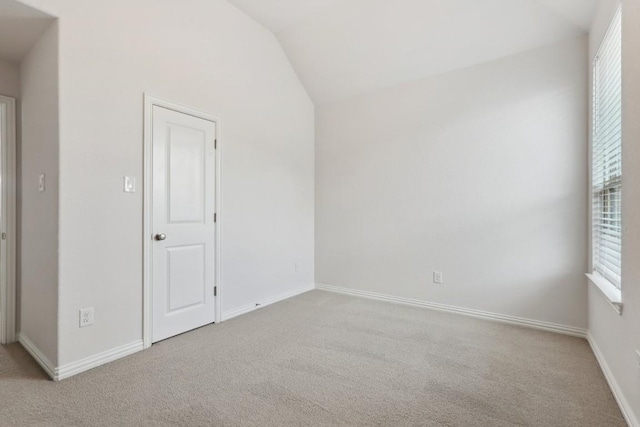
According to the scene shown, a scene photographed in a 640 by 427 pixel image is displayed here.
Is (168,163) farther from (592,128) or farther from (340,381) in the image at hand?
(592,128)

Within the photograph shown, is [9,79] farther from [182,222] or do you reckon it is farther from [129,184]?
[182,222]

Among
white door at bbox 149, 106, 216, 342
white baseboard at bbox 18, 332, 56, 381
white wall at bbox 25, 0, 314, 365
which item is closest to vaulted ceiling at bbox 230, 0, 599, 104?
white wall at bbox 25, 0, 314, 365

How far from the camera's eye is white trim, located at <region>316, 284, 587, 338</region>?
2.85 m

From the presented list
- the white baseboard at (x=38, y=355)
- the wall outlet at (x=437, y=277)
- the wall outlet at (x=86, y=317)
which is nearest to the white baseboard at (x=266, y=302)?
the wall outlet at (x=86, y=317)

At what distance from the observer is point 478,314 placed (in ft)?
10.8

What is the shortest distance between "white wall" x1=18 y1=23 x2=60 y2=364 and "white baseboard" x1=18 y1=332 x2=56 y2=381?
4 centimetres

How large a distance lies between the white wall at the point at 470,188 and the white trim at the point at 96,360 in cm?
247

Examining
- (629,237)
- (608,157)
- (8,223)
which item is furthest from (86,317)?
(608,157)

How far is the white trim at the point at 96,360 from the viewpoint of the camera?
6.82 ft

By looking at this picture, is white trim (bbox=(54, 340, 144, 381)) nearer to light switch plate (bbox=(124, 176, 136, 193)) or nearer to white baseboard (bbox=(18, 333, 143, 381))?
white baseboard (bbox=(18, 333, 143, 381))

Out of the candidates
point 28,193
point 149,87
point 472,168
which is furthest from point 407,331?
point 28,193

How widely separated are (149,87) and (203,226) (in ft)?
4.07

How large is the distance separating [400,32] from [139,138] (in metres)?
2.70

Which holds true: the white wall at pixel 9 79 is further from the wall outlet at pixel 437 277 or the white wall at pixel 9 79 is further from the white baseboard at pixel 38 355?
the wall outlet at pixel 437 277
